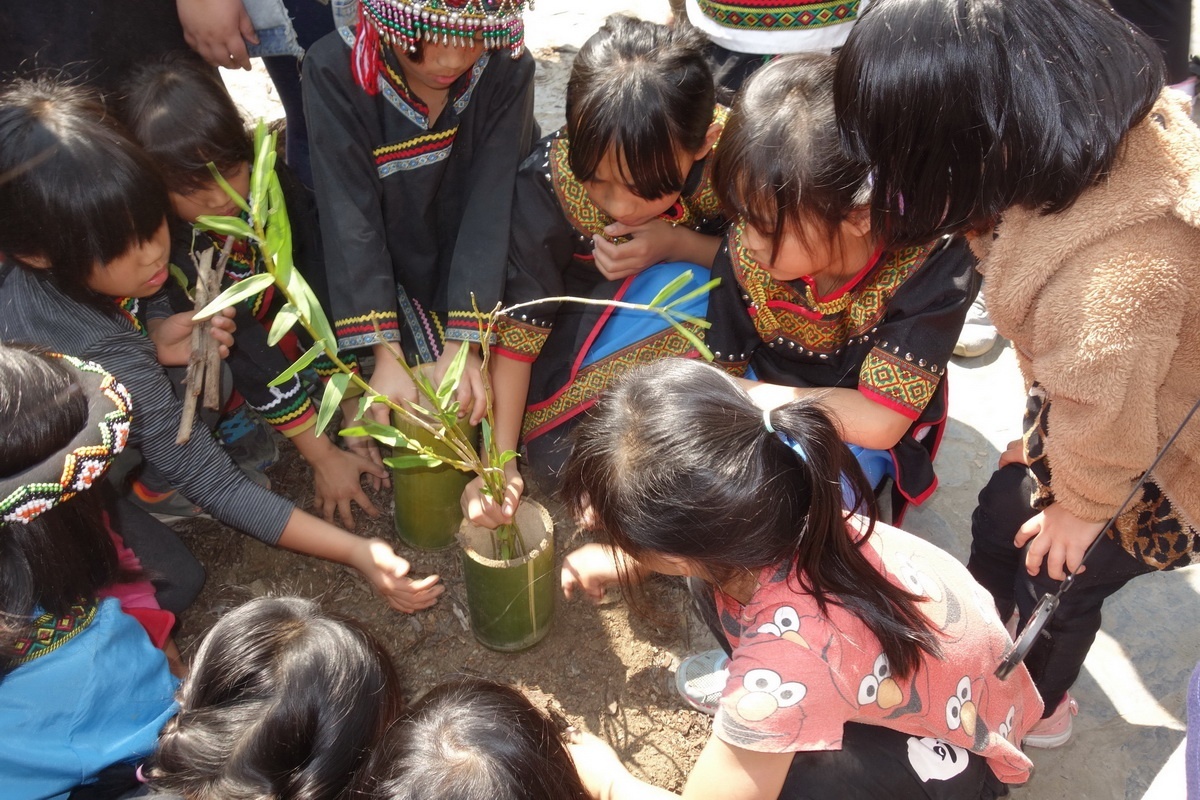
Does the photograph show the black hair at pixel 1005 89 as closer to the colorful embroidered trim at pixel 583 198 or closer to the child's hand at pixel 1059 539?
the child's hand at pixel 1059 539

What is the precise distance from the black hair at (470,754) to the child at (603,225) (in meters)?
0.50

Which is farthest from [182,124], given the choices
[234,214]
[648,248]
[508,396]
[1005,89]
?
[1005,89]

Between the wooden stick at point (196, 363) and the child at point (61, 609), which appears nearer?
the child at point (61, 609)

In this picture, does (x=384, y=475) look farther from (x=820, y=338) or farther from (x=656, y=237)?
(x=820, y=338)

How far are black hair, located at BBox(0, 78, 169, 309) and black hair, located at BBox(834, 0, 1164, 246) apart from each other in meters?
1.18

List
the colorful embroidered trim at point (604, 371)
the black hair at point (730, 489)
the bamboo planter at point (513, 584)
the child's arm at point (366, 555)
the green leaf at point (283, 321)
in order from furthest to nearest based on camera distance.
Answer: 1. the colorful embroidered trim at point (604, 371)
2. the child's arm at point (366, 555)
3. the bamboo planter at point (513, 584)
4. the green leaf at point (283, 321)
5. the black hair at point (730, 489)

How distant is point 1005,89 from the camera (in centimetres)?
111

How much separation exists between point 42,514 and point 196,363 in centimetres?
48

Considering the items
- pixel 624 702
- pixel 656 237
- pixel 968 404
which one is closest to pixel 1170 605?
pixel 968 404

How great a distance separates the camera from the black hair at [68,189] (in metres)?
1.48

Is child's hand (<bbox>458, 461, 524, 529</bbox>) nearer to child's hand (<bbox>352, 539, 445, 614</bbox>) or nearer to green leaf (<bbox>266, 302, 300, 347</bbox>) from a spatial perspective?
child's hand (<bbox>352, 539, 445, 614</bbox>)

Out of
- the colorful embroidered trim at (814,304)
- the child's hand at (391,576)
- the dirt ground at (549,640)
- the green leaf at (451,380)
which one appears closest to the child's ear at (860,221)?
the colorful embroidered trim at (814,304)

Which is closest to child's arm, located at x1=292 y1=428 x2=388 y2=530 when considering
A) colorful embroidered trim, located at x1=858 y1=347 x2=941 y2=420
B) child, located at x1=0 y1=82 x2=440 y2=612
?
child, located at x1=0 y1=82 x2=440 y2=612

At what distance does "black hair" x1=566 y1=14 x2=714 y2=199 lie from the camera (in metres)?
1.57
